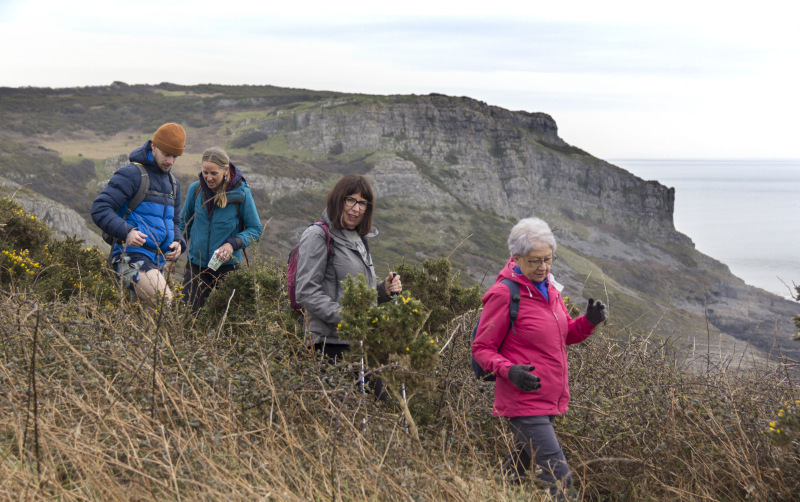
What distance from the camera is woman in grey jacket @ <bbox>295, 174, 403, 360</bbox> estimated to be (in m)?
3.90

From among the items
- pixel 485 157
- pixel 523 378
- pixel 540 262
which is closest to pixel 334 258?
pixel 540 262

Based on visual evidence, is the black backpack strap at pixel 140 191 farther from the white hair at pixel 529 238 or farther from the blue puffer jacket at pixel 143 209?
the white hair at pixel 529 238

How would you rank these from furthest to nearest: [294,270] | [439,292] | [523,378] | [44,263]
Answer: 1. [44,263]
2. [439,292]
3. [294,270]
4. [523,378]

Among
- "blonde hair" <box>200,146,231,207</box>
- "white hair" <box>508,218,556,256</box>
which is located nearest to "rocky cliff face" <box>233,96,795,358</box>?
"blonde hair" <box>200,146,231,207</box>

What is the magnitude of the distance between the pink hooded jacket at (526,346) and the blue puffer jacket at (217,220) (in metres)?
2.68

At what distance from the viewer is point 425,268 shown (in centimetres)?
596

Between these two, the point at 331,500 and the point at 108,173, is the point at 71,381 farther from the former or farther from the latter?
the point at 108,173

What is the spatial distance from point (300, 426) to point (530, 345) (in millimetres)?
1350

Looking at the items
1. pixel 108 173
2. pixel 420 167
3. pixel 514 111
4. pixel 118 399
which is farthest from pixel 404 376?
pixel 514 111

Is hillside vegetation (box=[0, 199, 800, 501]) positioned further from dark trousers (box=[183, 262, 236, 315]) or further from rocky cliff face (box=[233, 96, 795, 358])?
rocky cliff face (box=[233, 96, 795, 358])

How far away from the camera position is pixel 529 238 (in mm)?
3357

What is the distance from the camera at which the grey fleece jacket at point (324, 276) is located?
3834 mm

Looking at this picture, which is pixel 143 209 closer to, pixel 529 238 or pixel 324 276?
pixel 324 276

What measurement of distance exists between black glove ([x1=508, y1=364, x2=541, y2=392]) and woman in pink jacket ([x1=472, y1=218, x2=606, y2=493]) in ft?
0.35
